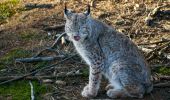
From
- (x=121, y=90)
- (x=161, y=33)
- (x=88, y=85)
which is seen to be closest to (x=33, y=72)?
(x=88, y=85)

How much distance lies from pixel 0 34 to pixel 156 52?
3.21 m

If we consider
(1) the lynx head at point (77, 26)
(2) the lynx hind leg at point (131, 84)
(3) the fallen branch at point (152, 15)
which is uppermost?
(1) the lynx head at point (77, 26)

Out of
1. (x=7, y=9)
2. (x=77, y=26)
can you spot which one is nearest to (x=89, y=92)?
(x=77, y=26)

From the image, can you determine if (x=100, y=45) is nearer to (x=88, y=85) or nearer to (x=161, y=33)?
(x=88, y=85)

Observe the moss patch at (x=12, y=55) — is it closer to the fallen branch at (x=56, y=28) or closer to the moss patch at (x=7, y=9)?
the fallen branch at (x=56, y=28)

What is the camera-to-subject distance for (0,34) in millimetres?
9242

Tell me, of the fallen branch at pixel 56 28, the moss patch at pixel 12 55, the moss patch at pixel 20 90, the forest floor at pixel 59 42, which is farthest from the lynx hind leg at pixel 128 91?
the fallen branch at pixel 56 28

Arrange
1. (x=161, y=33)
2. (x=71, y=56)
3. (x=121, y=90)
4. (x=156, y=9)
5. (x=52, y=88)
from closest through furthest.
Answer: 1. (x=121, y=90)
2. (x=52, y=88)
3. (x=71, y=56)
4. (x=161, y=33)
5. (x=156, y=9)

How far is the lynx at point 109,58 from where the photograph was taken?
650 cm

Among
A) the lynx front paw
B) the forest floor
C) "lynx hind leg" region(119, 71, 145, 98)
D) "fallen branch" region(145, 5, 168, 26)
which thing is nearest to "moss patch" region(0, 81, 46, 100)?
the forest floor

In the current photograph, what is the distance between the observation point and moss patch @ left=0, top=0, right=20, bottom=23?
1001cm

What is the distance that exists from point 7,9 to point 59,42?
83.0 inches

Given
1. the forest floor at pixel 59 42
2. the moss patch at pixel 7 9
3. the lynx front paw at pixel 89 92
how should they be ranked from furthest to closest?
1. the moss patch at pixel 7 9
2. the forest floor at pixel 59 42
3. the lynx front paw at pixel 89 92

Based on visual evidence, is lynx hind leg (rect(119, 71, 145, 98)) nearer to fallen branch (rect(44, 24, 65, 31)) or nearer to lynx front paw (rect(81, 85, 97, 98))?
lynx front paw (rect(81, 85, 97, 98))
